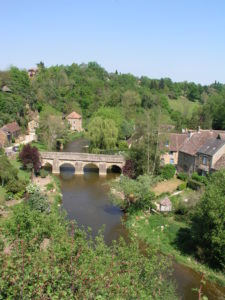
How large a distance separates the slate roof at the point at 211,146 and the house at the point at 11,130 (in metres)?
41.3

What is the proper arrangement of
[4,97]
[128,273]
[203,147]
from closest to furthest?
[128,273] → [203,147] → [4,97]

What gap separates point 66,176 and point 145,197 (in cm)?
2103

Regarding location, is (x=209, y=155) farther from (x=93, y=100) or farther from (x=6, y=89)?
(x=93, y=100)

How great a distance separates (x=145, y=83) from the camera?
15788 centimetres

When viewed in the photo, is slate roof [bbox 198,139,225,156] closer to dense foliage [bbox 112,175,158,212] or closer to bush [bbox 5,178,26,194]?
dense foliage [bbox 112,175,158,212]

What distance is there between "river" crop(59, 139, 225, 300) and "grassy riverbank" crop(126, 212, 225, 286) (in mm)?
659

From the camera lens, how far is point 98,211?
1363 inches

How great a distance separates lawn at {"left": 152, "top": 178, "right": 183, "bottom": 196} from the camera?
3953 centimetres

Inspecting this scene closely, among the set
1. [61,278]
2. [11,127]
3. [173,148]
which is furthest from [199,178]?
[11,127]

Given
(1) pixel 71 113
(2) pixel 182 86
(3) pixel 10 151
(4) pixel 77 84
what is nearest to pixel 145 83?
(2) pixel 182 86

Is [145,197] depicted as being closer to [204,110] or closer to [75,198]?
[75,198]

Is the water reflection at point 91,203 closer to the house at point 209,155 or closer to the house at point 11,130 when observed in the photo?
the house at point 209,155

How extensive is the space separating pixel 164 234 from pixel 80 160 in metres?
24.9

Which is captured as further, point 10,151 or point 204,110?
point 204,110
